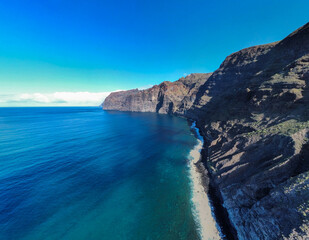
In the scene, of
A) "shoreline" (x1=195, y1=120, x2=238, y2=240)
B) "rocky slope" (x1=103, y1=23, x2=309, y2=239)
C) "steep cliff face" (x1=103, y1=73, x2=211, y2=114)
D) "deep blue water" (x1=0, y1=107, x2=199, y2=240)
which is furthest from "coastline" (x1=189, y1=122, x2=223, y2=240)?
"steep cliff face" (x1=103, y1=73, x2=211, y2=114)

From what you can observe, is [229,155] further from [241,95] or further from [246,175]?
[241,95]

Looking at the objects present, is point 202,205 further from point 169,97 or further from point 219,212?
point 169,97

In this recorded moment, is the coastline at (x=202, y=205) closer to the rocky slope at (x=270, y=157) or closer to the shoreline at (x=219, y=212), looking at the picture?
the shoreline at (x=219, y=212)

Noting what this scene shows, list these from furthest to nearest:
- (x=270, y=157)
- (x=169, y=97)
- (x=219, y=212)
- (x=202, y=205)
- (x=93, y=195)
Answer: (x=169, y=97) → (x=93, y=195) → (x=202, y=205) → (x=219, y=212) → (x=270, y=157)

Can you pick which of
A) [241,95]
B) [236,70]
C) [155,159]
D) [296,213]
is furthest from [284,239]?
[236,70]

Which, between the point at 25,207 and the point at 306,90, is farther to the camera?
the point at 306,90

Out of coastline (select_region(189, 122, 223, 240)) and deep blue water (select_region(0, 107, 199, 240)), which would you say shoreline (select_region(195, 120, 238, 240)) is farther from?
deep blue water (select_region(0, 107, 199, 240))

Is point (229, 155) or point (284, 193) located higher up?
point (284, 193)

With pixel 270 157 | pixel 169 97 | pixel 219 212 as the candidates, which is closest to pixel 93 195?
pixel 219 212
